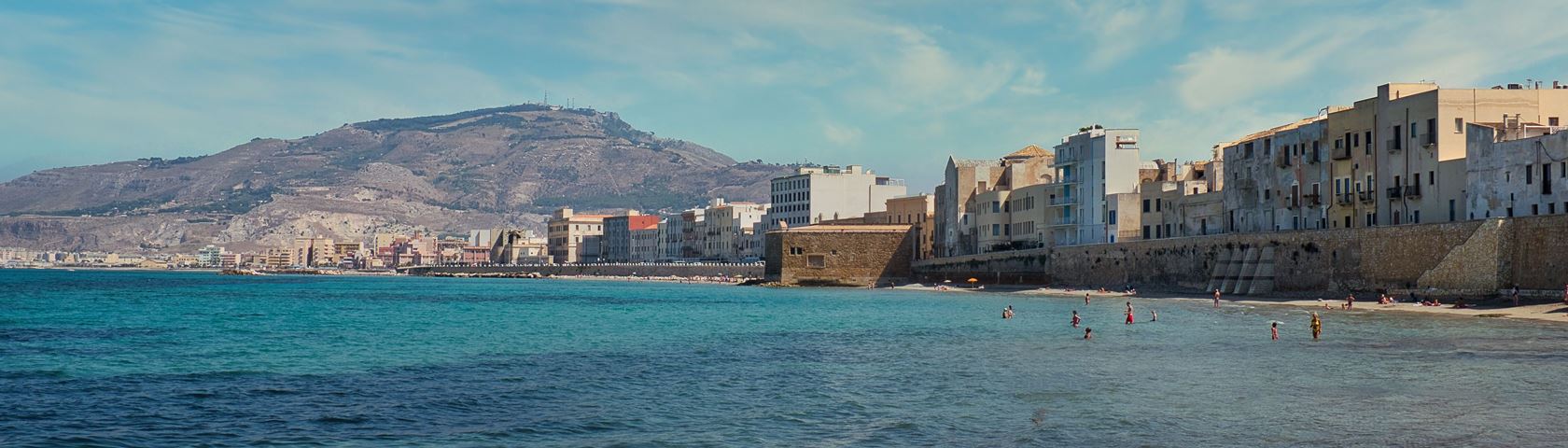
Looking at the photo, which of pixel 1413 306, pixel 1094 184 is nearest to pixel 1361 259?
pixel 1413 306

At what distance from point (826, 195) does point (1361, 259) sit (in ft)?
305

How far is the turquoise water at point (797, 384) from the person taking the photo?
2012cm

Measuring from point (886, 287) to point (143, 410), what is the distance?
73.4 m

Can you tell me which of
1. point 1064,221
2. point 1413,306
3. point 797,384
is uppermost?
point 1064,221

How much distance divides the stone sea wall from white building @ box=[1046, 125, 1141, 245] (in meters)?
3.86

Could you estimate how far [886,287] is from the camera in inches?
3698

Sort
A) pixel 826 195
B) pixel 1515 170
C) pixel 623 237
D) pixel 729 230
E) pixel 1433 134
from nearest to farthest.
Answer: pixel 1515 170 → pixel 1433 134 → pixel 826 195 → pixel 729 230 → pixel 623 237

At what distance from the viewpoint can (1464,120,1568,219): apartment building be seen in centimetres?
4694

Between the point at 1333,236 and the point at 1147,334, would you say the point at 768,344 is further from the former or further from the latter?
the point at 1333,236

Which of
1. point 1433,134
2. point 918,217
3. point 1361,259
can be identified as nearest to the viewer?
point 1433,134

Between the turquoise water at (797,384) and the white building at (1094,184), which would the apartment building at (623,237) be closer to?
the white building at (1094,184)

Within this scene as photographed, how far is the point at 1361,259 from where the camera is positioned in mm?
53344

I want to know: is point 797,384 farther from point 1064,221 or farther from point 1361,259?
point 1064,221

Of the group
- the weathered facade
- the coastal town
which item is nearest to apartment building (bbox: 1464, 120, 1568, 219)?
the coastal town
